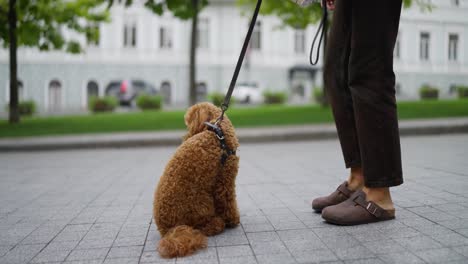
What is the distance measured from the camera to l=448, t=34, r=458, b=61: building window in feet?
92.2

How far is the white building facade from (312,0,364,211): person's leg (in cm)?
2976

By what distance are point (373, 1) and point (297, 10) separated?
15934mm

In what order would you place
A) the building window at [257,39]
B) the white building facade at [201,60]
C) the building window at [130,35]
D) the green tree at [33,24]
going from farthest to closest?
the building window at [257,39], the building window at [130,35], the white building facade at [201,60], the green tree at [33,24]

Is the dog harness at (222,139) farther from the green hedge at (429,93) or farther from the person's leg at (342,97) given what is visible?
the green hedge at (429,93)

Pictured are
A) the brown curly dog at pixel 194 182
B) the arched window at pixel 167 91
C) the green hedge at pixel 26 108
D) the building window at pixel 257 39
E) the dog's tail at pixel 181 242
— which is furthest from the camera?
the building window at pixel 257 39

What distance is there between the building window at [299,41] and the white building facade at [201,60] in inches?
2.3

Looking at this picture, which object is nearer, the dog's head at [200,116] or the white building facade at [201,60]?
the dog's head at [200,116]

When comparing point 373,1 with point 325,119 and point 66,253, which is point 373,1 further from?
point 325,119

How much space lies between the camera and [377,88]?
2.77m

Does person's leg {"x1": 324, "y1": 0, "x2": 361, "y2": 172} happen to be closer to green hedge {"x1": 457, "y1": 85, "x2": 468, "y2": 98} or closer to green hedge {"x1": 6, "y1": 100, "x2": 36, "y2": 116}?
green hedge {"x1": 6, "y1": 100, "x2": 36, "y2": 116}

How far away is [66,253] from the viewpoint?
2.58 m

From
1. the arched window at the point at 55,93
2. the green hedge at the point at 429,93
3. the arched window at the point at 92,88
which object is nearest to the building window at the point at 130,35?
the arched window at the point at 92,88

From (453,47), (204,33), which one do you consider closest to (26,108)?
(204,33)

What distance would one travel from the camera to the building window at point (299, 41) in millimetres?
35812
